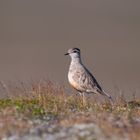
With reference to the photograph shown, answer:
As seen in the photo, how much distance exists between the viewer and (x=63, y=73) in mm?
36156

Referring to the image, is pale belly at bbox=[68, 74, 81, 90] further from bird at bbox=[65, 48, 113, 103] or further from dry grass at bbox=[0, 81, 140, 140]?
dry grass at bbox=[0, 81, 140, 140]

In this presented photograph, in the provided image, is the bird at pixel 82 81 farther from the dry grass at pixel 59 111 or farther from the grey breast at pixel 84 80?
the dry grass at pixel 59 111

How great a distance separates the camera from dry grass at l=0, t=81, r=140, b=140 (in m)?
11.4

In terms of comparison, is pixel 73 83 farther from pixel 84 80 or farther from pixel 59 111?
pixel 59 111

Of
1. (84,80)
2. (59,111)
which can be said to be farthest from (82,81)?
(59,111)

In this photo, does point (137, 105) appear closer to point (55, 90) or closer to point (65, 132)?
point (55, 90)

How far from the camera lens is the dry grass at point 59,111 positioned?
11414 millimetres

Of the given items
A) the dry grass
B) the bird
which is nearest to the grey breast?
the bird

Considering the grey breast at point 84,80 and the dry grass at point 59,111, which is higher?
the grey breast at point 84,80

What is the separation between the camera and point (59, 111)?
1405 cm

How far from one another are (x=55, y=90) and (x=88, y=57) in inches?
1128

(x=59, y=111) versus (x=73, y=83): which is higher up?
(x=73, y=83)

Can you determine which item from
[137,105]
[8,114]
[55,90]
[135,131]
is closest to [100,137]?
[135,131]

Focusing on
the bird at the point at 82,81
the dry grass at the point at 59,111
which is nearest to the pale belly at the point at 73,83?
the bird at the point at 82,81
